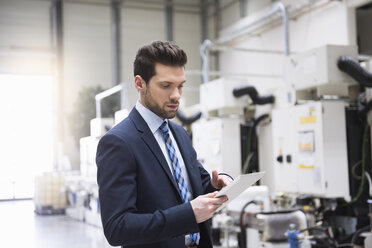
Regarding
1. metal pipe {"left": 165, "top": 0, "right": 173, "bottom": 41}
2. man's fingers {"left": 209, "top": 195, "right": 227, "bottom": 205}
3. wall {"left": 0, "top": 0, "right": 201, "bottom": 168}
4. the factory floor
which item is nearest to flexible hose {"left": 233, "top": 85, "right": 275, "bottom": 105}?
the factory floor

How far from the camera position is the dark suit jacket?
1.30m

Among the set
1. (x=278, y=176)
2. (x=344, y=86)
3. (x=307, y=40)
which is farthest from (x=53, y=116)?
(x=344, y=86)

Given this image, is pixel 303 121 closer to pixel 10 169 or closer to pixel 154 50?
pixel 10 169

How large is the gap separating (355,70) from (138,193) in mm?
3278

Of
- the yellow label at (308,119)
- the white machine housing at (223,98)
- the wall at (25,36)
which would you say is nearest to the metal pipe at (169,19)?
the wall at (25,36)

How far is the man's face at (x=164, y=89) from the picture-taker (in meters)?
1.43

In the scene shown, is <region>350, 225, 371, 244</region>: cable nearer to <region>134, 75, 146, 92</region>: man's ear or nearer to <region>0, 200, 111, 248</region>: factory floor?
<region>134, 75, 146, 92</region>: man's ear

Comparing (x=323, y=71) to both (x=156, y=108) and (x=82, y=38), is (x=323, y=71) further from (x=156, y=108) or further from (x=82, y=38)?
(x=82, y=38)

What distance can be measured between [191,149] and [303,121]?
10.4 ft

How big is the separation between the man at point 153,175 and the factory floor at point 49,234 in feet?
13.8

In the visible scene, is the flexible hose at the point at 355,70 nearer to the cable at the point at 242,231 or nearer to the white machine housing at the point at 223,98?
the cable at the point at 242,231

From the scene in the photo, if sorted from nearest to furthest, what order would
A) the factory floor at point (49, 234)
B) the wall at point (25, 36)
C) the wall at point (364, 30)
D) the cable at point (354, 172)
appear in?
the cable at point (354, 172) < the factory floor at point (49, 234) < the wall at point (364, 30) < the wall at point (25, 36)

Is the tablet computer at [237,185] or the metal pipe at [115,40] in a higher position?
the metal pipe at [115,40]

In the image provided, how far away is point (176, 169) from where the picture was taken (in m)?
1.50
